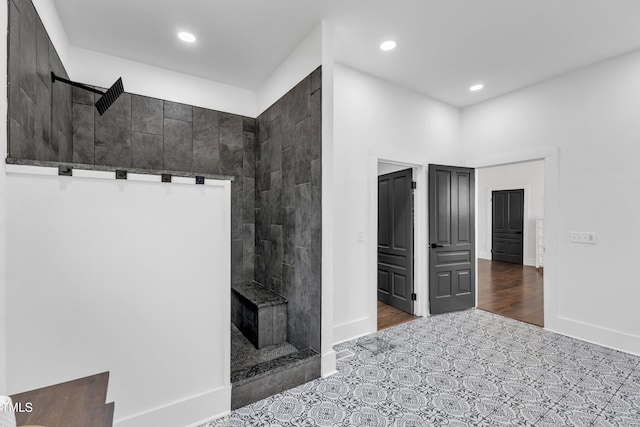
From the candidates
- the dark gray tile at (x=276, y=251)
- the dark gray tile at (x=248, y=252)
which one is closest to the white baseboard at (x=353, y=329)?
the dark gray tile at (x=276, y=251)

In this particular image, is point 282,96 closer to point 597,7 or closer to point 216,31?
point 216,31

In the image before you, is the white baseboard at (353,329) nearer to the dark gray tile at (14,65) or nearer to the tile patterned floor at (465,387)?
the tile patterned floor at (465,387)

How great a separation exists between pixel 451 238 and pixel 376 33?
2.78 metres

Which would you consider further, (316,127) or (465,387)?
(316,127)

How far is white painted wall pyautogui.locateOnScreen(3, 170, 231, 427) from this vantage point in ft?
4.85

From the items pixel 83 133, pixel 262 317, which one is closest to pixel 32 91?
pixel 83 133

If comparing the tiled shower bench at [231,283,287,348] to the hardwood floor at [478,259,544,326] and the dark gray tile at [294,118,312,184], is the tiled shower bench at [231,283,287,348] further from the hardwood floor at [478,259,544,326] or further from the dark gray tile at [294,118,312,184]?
the hardwood floor at [478,259,544,326]

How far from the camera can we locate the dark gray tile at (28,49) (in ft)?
5.59

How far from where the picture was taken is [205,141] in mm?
3453

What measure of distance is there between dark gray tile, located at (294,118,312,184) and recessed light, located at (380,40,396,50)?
1108mm

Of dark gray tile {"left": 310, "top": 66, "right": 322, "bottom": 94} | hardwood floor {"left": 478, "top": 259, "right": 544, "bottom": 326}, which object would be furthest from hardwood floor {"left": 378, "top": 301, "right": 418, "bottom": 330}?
dark gray tile {"left": 310, "top": 66, "right": 322, "bottom": 94}

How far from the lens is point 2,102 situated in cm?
144

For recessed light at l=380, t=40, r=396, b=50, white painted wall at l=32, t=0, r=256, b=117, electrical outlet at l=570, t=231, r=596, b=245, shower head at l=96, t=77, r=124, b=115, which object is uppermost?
recessed light at l=380, t=40, r=396, b=50

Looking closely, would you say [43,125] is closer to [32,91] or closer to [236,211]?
[32,91]
